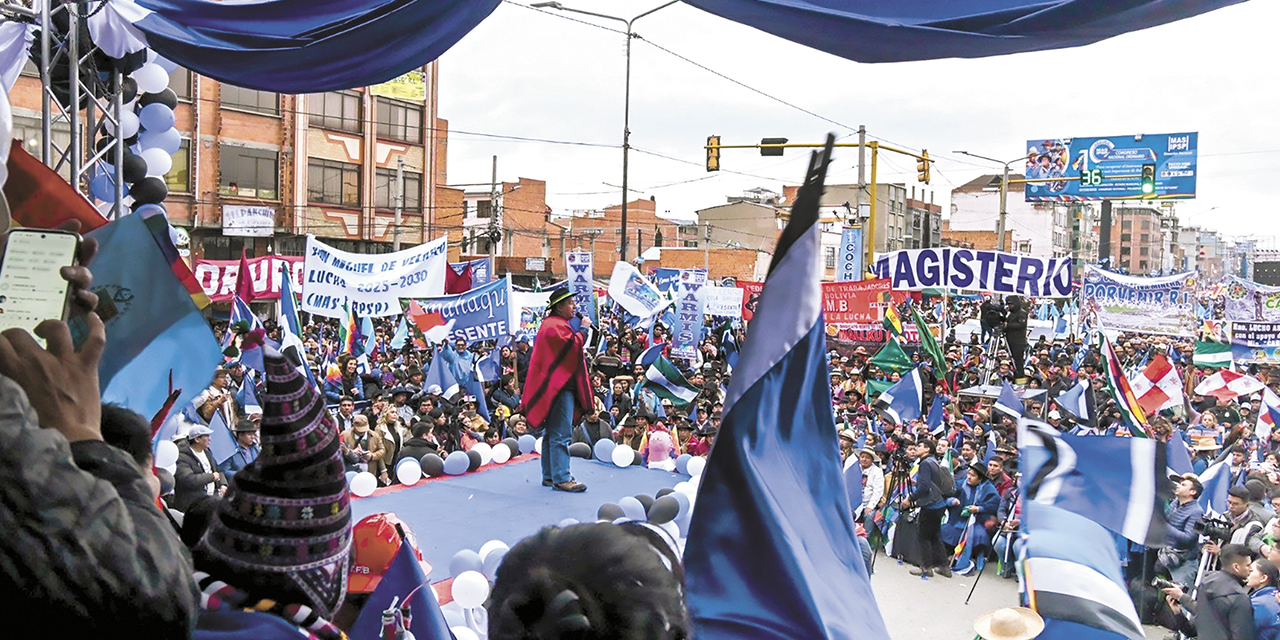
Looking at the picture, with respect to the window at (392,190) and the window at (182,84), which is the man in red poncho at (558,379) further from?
the window at (392,190)

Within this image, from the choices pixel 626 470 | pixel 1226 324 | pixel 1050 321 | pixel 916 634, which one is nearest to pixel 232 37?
pixel 626 470

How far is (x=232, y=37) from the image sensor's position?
181 inches

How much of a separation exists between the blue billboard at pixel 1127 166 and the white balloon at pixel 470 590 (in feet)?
136

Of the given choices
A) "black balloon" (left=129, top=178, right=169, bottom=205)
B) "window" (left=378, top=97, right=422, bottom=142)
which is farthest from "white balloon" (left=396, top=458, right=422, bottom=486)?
"window" (left=378, top=97, right=422, bottom=142)

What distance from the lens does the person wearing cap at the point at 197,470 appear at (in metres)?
6.00

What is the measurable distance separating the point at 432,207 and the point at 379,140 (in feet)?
10.7

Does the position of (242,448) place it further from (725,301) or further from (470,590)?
(725,301)

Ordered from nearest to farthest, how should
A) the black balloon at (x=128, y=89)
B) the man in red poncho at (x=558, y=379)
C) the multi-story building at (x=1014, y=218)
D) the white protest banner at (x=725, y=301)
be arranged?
the black balloon at (x=128, y=89) → the man in red poncho at (x=558, y=379) → the white protest banner at (x=725, y=301) → the multi-story building at (x=1014, y=218)

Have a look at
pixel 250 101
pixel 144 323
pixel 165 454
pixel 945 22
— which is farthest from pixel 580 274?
pixel 250 101

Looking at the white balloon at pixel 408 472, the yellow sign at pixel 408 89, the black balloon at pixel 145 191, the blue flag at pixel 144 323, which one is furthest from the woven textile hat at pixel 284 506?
the yellow sign at pixel 408 89

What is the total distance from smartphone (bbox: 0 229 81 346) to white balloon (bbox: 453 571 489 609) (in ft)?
13.3

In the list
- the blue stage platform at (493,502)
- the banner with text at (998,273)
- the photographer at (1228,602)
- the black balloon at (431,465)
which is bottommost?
the photographer at (1228,602)

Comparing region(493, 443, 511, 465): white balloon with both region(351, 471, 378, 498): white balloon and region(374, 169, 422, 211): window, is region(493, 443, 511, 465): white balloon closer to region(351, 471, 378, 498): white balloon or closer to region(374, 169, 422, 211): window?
region(351, 471, 378, 498): white balloon

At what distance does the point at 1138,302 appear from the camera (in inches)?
738
